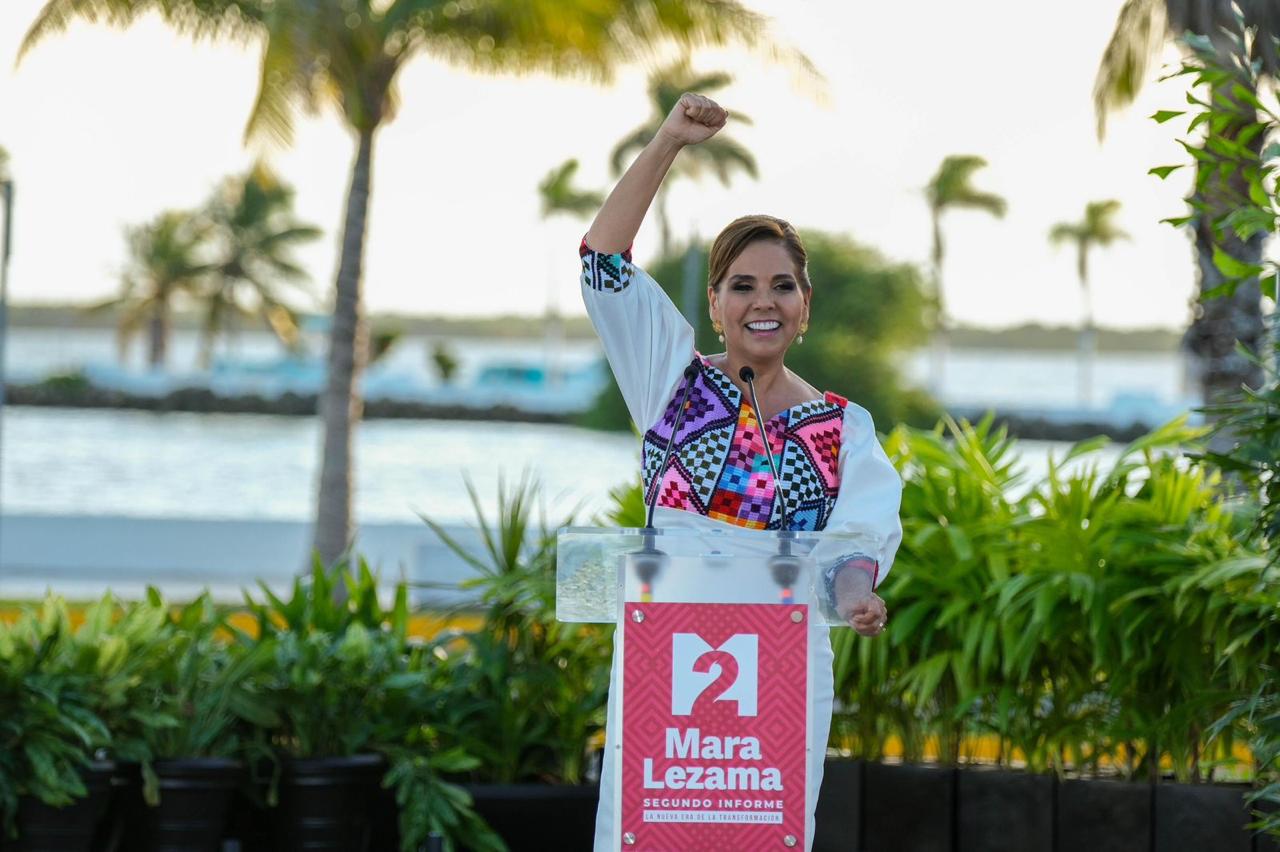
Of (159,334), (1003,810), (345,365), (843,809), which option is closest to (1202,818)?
(1003,810)

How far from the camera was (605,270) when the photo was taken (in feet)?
10.3

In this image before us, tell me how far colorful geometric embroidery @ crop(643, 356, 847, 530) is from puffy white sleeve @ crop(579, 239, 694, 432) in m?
0.04

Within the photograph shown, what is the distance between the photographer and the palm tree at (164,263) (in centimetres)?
6881

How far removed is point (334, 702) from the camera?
5137mm

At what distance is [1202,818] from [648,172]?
3.22 metres

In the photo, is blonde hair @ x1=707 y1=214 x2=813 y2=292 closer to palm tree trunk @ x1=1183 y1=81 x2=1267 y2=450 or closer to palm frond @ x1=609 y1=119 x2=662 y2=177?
palm tree trunk @ x1=1183 y1=81 x2=1267 y2=450

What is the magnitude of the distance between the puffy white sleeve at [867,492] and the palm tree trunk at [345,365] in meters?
14.2

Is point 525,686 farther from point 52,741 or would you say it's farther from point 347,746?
point 52,741

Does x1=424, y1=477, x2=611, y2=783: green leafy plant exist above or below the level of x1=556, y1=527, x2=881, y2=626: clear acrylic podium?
below

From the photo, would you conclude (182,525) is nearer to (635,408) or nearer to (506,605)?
(506,605)

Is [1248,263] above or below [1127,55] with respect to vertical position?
below

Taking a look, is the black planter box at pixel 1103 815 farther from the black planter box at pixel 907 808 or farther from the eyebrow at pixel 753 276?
the eyebrow at pixel 753 276

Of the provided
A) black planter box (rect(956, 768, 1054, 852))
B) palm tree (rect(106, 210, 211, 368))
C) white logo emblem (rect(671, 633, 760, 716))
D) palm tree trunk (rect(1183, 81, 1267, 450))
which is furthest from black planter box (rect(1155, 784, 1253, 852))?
palm tree (rect(106, 210, 211, 368))

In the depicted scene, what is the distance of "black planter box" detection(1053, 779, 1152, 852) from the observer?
526 centimetres
